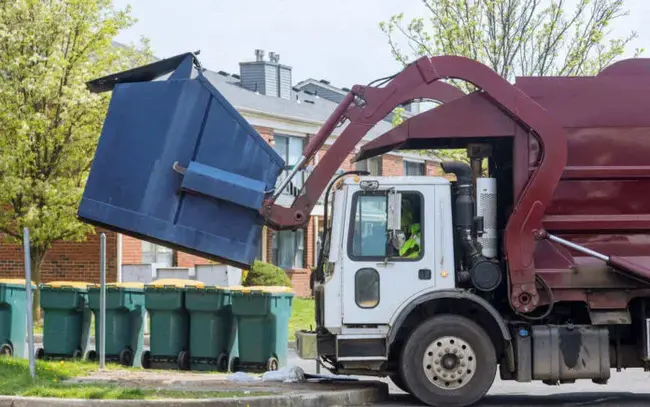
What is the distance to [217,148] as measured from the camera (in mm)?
11523

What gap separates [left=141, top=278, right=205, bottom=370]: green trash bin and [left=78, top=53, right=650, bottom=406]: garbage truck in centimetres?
334

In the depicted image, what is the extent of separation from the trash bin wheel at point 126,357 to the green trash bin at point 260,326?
1.44 metres

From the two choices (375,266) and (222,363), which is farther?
(222,363)

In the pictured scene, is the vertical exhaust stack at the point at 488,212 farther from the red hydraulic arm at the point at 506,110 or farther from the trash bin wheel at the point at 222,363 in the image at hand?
the trash bin wheel at the point at 222,363

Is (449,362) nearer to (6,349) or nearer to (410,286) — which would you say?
(410,286)

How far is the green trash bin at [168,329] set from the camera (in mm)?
14773

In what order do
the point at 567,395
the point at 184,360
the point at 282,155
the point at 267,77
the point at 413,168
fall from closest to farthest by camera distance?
the point at 567,395 < the point at 184,360 < the point at 282,155 < the point at 267,77 < the point at 413,168

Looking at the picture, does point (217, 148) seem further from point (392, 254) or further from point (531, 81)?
point (531, 81)

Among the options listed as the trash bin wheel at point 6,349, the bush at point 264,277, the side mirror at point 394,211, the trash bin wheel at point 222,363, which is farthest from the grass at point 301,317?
the side mirror at point 394,211

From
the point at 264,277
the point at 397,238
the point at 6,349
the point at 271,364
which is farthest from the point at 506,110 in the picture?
the point at 264,277

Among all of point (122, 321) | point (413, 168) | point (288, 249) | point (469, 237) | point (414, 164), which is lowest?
point (122, 321)

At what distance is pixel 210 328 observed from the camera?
47.9 feet

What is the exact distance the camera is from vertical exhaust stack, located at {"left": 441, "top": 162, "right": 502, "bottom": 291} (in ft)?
37.8

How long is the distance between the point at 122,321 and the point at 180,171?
435 cm
